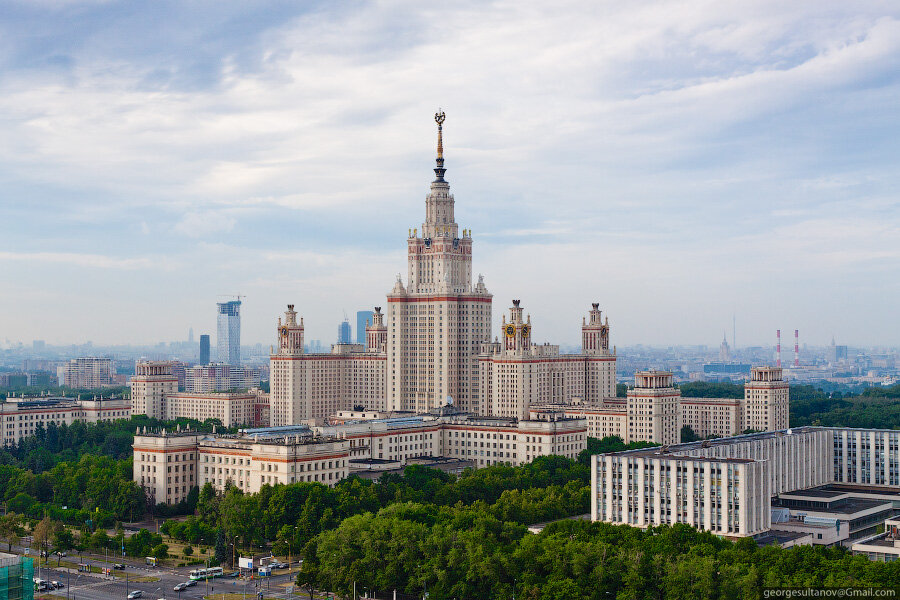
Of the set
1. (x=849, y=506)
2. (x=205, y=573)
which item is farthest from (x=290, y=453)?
(x=849, y=506)

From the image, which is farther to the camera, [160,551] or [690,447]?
[690,447]

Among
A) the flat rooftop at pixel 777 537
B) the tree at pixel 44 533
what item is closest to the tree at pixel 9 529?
the tree at pixel 44 533

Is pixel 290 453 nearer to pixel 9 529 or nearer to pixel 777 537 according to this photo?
pixel 9 529

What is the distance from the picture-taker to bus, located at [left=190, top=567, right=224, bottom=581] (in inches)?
4742

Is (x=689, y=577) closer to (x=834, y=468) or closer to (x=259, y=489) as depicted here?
(x=259, y=489)

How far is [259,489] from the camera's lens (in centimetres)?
14450

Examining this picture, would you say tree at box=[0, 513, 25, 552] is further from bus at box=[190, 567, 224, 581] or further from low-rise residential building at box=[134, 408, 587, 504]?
bus at box=[190, 567, 224, 581]

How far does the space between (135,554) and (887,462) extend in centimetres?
10527

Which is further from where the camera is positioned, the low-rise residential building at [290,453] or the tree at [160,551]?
the low-rise residential building at [290,453]

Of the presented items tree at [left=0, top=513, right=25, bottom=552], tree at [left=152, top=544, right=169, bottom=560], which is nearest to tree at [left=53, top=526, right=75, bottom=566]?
tree at [left=0, top=513, right=25, bottom=552]

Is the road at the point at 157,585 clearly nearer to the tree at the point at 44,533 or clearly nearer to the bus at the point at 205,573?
the bus at the point at 205,573

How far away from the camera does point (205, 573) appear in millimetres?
121562

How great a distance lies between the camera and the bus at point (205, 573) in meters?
120

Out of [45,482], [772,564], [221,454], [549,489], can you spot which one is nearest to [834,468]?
[549,489]
